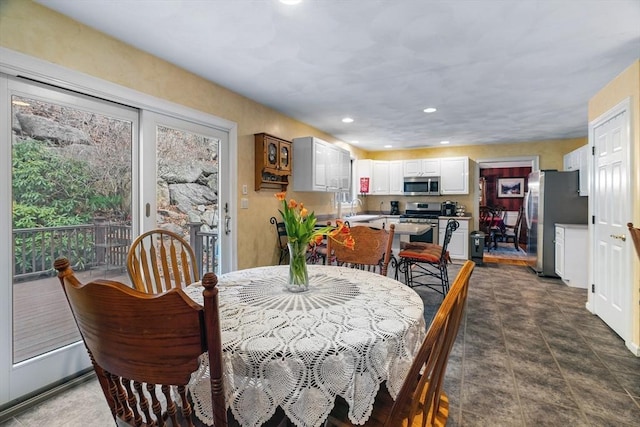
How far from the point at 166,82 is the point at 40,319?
1937mm

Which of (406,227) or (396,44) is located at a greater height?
(396,44)

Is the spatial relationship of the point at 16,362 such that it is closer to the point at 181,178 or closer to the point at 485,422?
the point at 181,178

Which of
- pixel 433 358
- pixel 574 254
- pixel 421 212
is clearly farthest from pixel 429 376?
pixel 421 212

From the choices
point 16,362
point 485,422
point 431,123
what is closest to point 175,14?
point 16,362

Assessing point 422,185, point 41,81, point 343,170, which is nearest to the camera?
point 41,81

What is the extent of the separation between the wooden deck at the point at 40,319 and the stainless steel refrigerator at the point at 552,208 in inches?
221

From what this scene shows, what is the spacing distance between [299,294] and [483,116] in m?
4.05

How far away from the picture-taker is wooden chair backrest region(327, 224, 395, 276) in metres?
2.19

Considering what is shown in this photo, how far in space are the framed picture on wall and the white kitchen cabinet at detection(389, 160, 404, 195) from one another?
172 inches

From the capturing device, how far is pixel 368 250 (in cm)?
225

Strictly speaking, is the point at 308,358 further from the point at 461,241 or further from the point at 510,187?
the point at 510,187

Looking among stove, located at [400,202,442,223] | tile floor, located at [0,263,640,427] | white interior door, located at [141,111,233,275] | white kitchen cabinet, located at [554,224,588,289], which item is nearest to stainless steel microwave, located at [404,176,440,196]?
stove, located at [400,202,442,223]

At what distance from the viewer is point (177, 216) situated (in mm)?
2816

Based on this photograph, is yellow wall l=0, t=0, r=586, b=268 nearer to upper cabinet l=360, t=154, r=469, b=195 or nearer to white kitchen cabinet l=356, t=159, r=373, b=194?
white kitchen cabinet l=356, t=159, r=373, b=194
